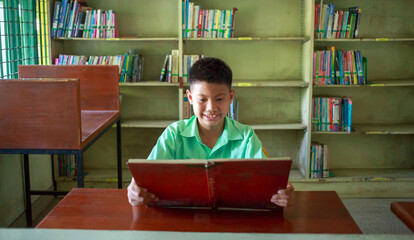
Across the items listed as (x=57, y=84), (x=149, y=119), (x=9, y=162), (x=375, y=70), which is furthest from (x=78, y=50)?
(x=375, y=70)

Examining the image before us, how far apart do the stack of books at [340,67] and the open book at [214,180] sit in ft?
8.18

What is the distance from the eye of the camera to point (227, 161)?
103cm

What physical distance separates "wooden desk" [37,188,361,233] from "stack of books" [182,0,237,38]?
2.34m

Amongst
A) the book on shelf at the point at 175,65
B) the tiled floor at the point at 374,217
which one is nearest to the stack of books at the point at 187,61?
the book on shelf at the point at 175,65

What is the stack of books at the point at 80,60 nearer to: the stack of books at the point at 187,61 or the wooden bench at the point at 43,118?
the stack of books at the point at 187,61

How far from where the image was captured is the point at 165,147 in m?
1.57

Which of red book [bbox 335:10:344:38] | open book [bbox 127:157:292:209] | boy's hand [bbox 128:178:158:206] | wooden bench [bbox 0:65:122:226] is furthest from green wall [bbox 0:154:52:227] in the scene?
red book [bbox 335:10:344:38]

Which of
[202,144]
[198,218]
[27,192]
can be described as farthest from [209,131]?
[27,192]

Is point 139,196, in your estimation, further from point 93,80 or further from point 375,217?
point 375,217

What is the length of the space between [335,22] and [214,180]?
2.75 metres

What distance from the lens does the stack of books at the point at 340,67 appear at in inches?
136

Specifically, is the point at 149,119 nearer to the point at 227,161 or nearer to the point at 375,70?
the point at 375,70

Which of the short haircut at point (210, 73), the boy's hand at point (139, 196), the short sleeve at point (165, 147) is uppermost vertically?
the short haircut at point (210, 73)

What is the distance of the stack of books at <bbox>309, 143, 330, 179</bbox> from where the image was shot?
359 centimetres
